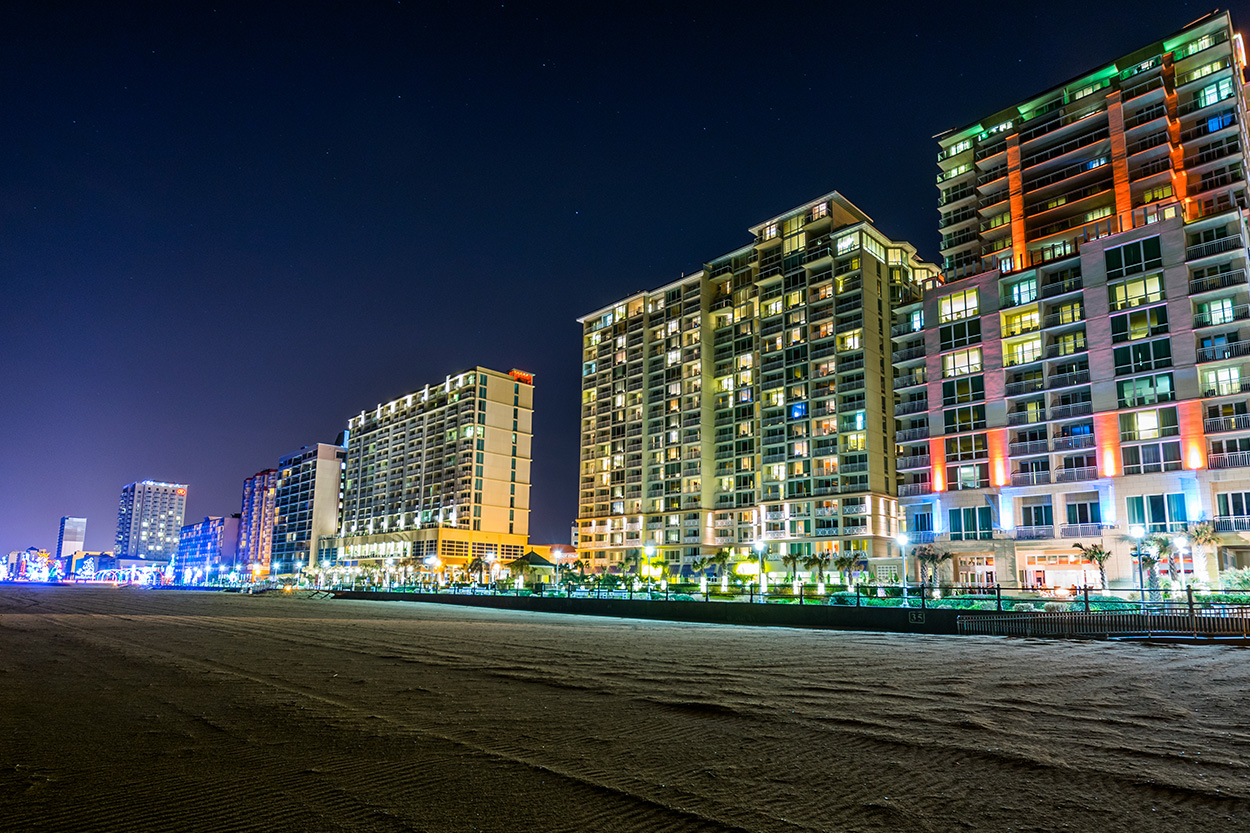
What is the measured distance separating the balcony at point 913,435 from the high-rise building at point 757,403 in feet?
30.9

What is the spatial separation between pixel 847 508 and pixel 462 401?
80.3m

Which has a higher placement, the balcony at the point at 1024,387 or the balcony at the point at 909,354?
the balcony at the point at 909,354

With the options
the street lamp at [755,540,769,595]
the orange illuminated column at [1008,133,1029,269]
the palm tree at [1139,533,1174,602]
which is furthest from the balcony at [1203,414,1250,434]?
the street lamp at [755,540,769,595]

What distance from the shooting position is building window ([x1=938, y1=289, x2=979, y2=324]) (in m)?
66.3

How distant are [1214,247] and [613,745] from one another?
62071mm

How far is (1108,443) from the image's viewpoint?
5509 centimetres

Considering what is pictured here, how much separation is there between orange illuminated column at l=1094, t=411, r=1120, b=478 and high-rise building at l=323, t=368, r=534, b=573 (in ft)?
305

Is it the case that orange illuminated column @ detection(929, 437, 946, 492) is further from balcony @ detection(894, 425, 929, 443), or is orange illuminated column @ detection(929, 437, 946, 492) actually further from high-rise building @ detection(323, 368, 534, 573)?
high-rise building @ detection(323, 368, 534, 573)

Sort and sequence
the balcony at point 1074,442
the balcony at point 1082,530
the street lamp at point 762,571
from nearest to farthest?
the street lamp at point 762,571 → the balcony at point 1082,530 → the balcony at point 1074,442

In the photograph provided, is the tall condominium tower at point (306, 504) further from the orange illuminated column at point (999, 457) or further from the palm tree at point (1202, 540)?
the palm tree at point (1202, 540)

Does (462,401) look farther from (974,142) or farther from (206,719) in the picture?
(206,719)

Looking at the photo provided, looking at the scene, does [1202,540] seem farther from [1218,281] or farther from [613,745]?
[613,745]

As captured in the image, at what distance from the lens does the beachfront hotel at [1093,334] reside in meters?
51.7

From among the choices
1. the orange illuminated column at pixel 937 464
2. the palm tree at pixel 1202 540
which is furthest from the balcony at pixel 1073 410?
the palm tree at pixel 1202 540
